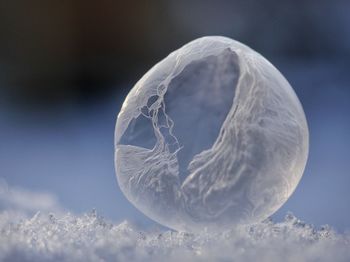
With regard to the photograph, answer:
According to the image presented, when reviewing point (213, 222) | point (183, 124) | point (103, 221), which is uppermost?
point (183, 124)

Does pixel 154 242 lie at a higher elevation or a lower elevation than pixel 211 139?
lower

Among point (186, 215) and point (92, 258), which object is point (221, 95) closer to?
point (186, 215)

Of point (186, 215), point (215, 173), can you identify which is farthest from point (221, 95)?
point (186, 215)
